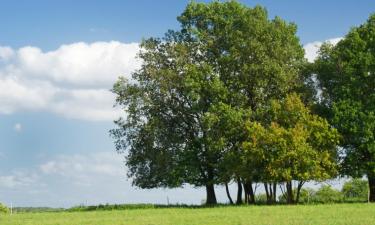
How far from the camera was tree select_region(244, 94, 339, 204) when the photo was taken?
191ft

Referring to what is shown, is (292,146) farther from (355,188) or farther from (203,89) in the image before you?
(355,188)

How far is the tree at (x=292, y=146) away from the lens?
58.3 meters

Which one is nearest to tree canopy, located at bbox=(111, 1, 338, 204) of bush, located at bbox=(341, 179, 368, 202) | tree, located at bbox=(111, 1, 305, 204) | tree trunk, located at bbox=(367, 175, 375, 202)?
tree, located at bbox=(111, 1, 305, 204)

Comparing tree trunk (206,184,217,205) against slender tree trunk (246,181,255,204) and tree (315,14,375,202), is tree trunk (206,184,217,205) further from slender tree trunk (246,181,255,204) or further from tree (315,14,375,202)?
tree (315,14,375,202)

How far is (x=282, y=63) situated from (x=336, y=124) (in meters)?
8.61

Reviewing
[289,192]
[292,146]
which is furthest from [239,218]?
[289,192]

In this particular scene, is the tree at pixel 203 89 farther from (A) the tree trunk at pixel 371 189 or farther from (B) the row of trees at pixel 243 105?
(A) the tree trunk at pixel 371 189

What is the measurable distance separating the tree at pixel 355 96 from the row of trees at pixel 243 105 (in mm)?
109

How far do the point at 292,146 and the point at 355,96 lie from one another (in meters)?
10.2

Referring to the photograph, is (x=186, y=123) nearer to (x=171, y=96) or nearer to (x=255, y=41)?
(x=171, y=96)

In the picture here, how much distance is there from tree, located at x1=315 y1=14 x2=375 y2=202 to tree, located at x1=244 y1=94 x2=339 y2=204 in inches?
81.6

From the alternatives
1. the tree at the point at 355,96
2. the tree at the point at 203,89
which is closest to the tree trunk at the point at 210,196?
the tree at the point at 203,89

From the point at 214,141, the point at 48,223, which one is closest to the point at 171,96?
the point at 214,141

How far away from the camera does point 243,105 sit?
6525cm
